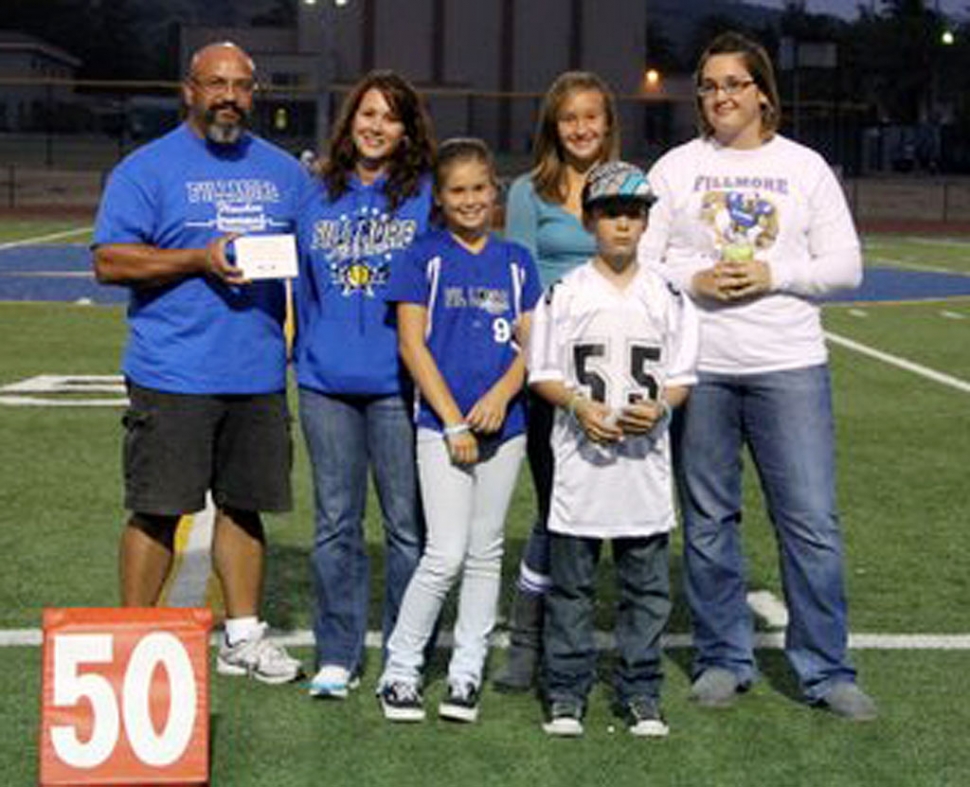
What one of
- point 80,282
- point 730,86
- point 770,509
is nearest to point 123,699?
point 770,509

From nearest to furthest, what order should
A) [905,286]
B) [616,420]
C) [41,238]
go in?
[616,420] < [905,286] < [41,238]

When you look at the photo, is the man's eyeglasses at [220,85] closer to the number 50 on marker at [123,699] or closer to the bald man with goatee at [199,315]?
the bald man with goatee at [199,315]

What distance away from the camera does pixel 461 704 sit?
17.9 ft

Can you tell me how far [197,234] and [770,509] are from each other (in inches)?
72.6

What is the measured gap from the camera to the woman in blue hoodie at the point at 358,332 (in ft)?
17.8

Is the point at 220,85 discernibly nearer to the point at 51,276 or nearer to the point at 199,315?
the point at 199,315

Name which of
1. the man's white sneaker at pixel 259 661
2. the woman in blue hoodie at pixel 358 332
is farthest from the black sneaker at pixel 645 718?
the man's white sneaker at pixel 259 661

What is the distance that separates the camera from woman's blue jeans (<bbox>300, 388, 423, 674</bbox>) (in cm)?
552

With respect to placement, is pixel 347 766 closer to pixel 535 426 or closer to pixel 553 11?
pixel 535 426

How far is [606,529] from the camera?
5.27m

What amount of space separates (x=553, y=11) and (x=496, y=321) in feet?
247

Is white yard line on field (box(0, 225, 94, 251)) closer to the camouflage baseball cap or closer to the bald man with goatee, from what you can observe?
the bald man with goatee

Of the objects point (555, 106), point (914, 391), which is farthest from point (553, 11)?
point (555, 106)

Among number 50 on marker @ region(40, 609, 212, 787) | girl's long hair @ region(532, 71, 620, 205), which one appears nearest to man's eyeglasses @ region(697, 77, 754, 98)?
girl's long hair @ region(532, 71, 620, 205)
